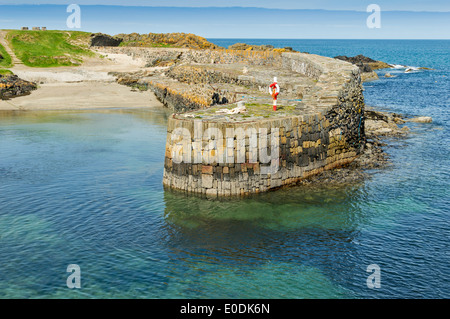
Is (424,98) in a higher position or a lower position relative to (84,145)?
higher

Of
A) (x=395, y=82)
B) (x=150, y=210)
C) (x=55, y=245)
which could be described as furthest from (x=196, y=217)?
(x=395, y=82)

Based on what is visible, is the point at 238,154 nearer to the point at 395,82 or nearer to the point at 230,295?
the point at 230,295

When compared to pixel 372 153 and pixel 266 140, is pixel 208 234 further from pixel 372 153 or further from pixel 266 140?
pixel 372 153

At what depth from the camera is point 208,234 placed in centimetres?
1570

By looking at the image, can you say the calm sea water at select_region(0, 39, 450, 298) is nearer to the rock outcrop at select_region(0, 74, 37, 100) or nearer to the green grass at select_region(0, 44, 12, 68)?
the rock outcrop at select_region(0, 74, 37, 100)

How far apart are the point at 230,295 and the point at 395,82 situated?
221ft

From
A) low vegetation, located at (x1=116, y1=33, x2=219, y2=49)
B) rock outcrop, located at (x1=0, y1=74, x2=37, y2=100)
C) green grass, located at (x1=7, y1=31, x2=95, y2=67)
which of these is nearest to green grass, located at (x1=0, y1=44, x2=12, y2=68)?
green grass, located at (x1=7, y1=31, x2=95, y2=67)

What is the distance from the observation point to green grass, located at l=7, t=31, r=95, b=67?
210 ft

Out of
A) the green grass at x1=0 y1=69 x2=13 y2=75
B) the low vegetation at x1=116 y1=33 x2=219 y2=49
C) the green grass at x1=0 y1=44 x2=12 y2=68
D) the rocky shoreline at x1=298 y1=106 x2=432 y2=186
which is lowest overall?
the rocky shoreline at x1=298 y1=106 x2=432 y2=186

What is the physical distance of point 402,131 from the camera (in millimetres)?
31953

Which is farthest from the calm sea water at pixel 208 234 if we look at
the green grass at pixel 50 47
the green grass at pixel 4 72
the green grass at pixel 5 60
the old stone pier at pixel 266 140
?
the green grass at pixel 50 47

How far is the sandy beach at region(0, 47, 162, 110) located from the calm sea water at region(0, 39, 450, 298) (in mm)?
18488

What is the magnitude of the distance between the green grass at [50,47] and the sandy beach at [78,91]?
8.97 feet

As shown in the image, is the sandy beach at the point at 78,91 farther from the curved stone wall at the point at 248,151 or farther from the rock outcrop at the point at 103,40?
the curved stone wall at the point at 248,151
